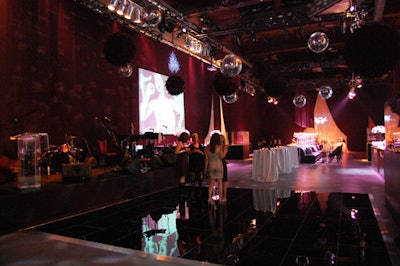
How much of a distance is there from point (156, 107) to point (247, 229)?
7.81 meters

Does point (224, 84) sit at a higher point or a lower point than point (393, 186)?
higher

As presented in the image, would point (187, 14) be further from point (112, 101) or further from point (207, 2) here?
point (207, 2)

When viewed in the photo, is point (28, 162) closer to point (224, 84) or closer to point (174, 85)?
point (224, 84)

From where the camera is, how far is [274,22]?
8477 millimetres

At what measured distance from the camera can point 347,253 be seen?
3.22m

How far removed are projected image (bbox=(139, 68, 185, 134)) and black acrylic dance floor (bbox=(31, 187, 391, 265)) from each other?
16.2ft

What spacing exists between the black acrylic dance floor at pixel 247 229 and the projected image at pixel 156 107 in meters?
4.93

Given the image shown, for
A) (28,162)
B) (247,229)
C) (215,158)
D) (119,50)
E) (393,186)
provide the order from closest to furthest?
1. (247,229)
2. (393,186)
3. (28,162)
4. (215,158)
5. (119,50)

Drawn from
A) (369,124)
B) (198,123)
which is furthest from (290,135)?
(198,123)

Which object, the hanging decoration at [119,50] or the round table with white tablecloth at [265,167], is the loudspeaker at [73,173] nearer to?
the hanging decoration at [119,50]

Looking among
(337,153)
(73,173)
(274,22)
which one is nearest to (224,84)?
(274,22)

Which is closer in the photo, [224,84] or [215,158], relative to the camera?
[215,158]

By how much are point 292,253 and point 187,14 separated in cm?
641

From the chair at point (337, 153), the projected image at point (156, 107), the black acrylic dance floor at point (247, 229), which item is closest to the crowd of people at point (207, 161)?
the black acrylic dance floor at point (247, 229)
